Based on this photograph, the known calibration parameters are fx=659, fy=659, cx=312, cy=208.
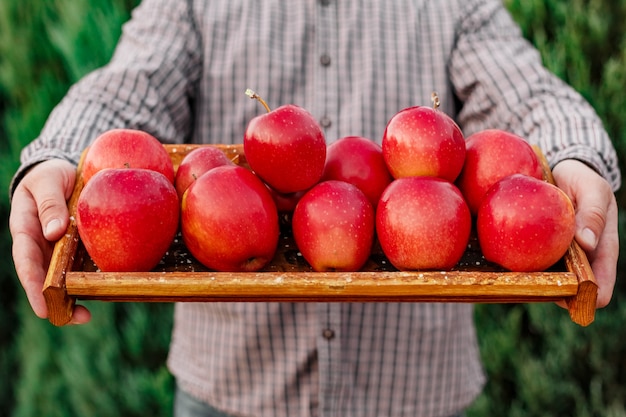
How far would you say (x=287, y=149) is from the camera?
0.98 meters

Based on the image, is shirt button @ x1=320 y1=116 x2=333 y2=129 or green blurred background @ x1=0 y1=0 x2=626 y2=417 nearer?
shirt button @ x1=320 y1=116 x2=333 y2=129

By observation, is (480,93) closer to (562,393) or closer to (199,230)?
(199,230)

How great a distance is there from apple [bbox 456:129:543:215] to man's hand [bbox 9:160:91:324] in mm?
626

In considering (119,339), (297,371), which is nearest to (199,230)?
(297,371)

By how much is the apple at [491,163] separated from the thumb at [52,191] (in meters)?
0.63

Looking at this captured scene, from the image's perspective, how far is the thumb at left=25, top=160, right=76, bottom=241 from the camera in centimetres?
99

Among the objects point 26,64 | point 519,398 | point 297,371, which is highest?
point 26,64

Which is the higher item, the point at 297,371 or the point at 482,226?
the point at 482,226

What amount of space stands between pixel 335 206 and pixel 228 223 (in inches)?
6.2

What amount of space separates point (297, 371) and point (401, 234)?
716mm

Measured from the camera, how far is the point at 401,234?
951 millimetres

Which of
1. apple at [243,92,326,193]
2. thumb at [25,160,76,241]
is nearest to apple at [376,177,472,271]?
apple at [243,92,326,193]

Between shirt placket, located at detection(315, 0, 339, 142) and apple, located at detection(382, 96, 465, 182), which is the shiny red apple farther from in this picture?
shirt placket, located at detection(315, 0, 339, 142)

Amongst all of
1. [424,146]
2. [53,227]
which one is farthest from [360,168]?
[53,227]
